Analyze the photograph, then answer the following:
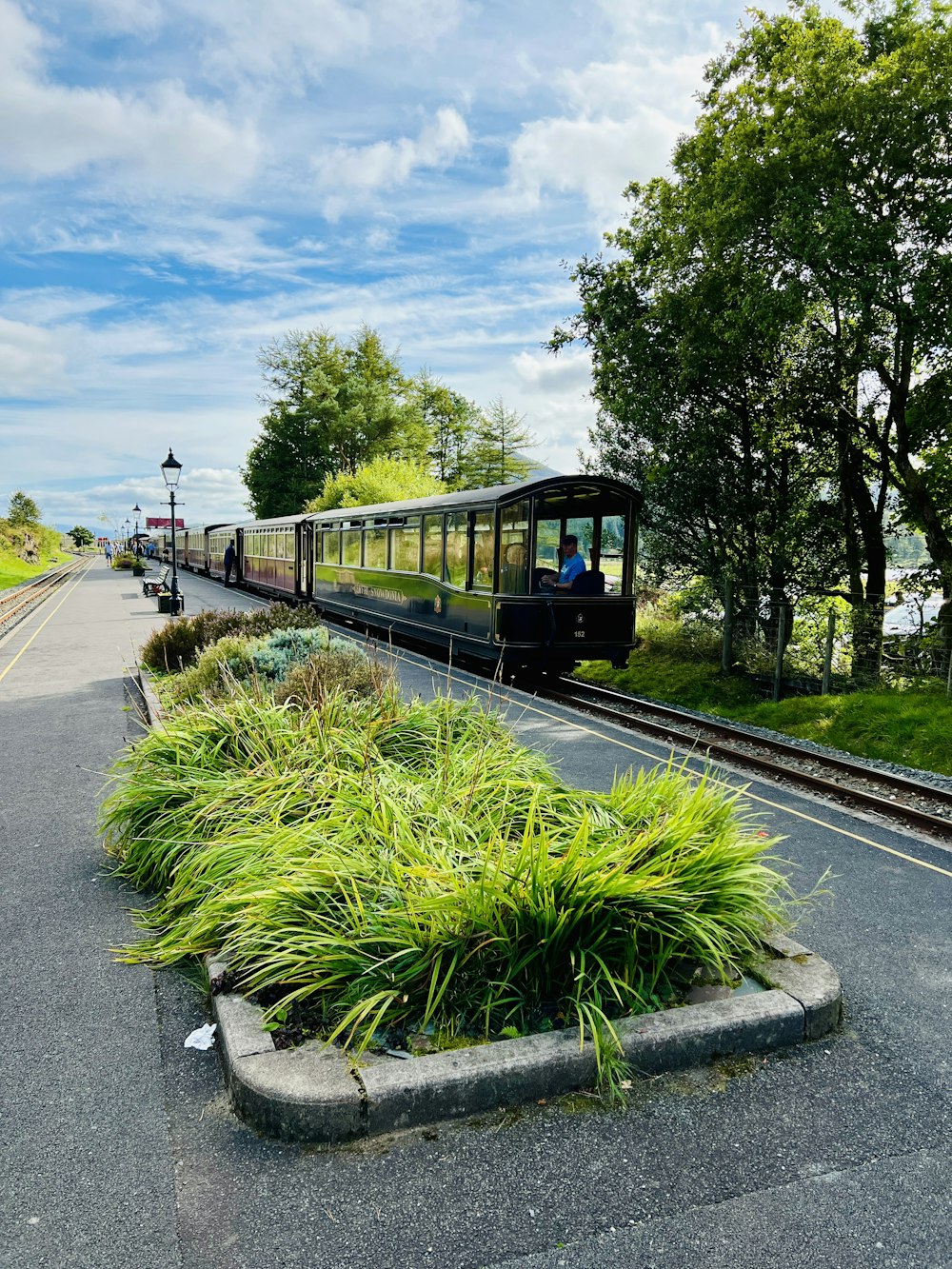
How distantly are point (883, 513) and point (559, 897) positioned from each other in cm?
1522

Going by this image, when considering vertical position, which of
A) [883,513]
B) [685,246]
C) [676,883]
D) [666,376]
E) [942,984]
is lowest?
[942,984]

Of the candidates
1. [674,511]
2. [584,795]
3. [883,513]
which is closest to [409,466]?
[674,511]

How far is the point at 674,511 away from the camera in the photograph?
1828 cm

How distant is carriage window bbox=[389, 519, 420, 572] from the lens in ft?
52.7

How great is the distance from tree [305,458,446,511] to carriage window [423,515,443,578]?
23981 mm

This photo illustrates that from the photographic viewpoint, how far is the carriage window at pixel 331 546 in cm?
2186

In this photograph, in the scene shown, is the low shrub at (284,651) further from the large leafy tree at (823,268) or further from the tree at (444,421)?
the tree at (444,421)

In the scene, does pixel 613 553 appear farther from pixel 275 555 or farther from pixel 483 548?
pixel 275 555

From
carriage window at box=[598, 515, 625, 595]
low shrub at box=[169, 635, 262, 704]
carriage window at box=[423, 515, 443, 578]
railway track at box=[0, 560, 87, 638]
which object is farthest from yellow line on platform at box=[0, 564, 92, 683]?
carriage window at box=[598, 515, 625, 595]

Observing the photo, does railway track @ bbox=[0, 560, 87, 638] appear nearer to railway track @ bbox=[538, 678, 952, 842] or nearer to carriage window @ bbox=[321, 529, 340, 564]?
carriage window @ bbox=[321, 529, 340, 564]

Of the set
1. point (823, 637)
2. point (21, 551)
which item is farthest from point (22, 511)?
point (823, 637)

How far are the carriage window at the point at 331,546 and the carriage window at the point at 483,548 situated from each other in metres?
8.84

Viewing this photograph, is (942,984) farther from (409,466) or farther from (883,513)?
(409,466)

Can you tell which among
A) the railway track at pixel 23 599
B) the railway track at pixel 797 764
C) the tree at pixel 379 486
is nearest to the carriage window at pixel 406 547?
the railway track at pixel 797 764
